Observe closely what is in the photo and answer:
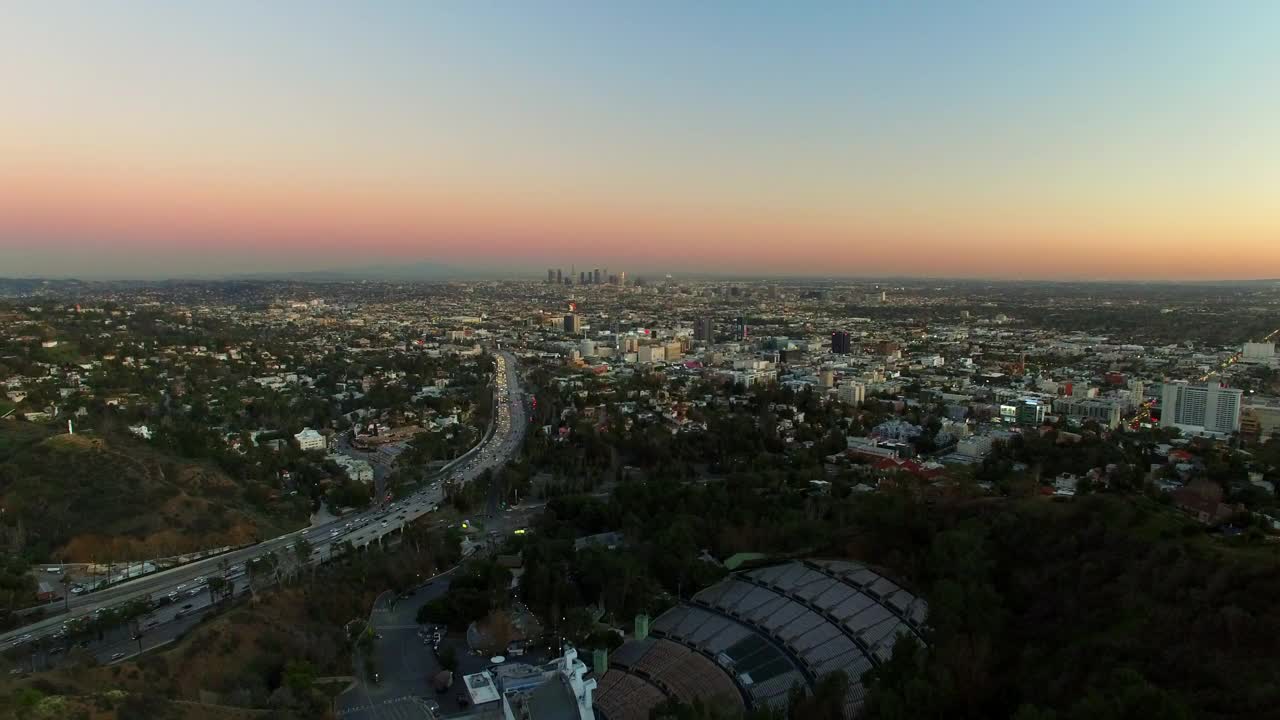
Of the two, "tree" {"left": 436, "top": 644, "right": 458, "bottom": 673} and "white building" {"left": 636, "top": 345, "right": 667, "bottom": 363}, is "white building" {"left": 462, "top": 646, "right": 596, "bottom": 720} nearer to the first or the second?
"tree" {"left": 436, "top": 644, "right": 458, "bottom": 673}

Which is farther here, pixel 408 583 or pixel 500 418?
pixel 500 418

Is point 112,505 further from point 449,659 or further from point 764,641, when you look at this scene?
point 764,641

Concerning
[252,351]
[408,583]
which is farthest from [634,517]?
[252,351]

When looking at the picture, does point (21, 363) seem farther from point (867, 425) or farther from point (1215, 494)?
point (1215, 494)

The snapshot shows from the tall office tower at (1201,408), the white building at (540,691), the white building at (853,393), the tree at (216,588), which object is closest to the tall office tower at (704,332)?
the white building at (853,393)

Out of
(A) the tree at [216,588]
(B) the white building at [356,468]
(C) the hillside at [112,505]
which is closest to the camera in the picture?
(A) the tree at [216,588]

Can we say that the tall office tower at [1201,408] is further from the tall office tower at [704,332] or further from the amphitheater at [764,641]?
the tall office tower at [704,332]
